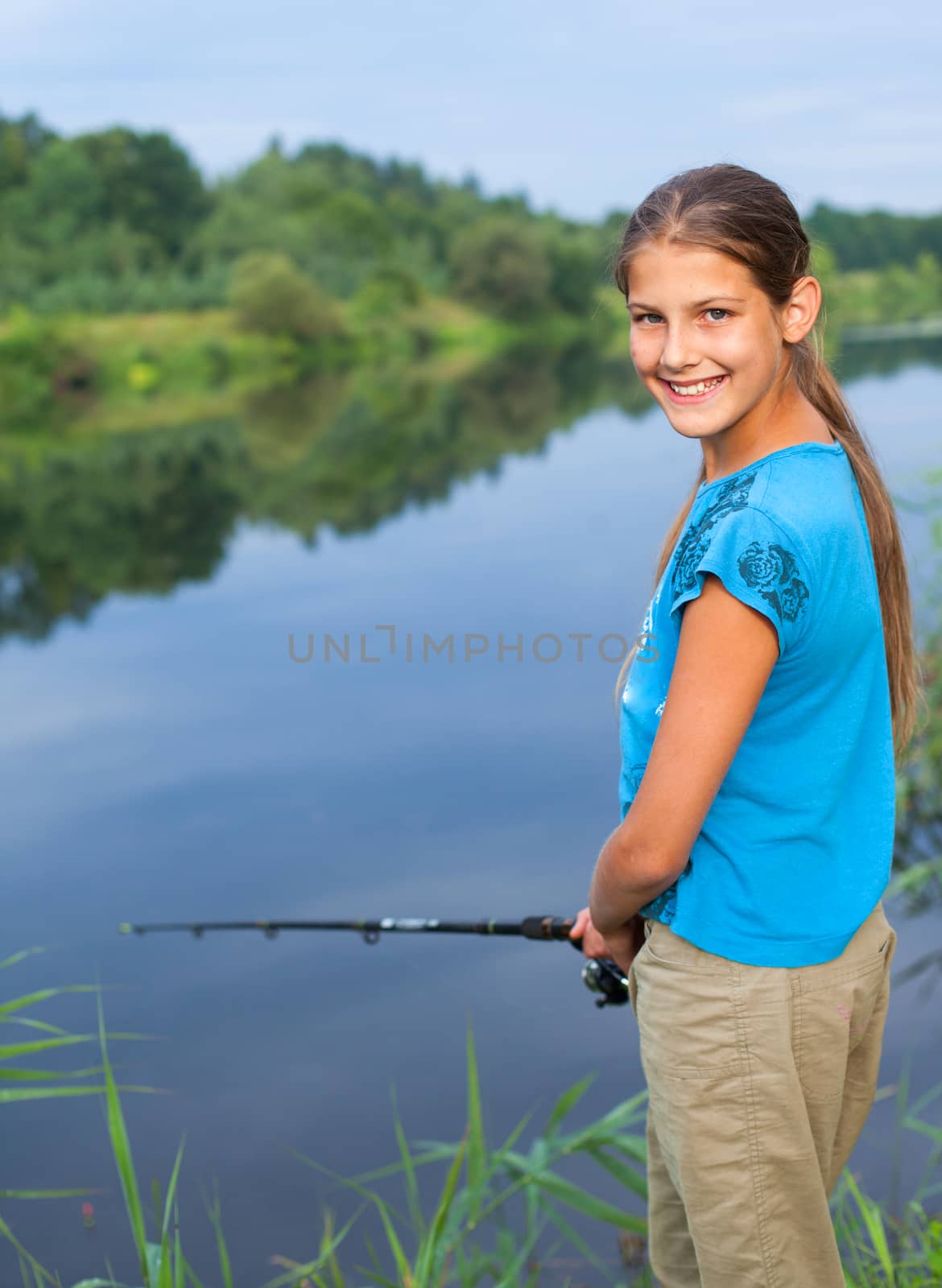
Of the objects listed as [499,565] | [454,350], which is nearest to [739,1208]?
[499,565]

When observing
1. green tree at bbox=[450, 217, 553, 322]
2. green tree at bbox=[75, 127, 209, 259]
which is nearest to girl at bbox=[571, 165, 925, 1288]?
green tree at bbox=[75, 127, 209, 259]

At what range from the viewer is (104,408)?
26828mm

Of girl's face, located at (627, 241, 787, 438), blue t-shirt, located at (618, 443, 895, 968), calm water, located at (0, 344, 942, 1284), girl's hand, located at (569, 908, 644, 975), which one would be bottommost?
calm water, located at (0, 344, 942, 1284)

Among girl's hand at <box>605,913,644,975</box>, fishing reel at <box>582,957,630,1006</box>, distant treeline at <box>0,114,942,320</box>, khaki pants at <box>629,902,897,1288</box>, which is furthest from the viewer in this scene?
distant treeline at <box>0,114,942,320</box>

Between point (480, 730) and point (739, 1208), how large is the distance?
5722 millimetres

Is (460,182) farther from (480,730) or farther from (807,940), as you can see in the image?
(807,940)

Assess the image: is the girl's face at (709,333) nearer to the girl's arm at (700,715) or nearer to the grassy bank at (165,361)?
the girl's arm at (700,715)

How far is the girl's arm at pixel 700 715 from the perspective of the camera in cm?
117

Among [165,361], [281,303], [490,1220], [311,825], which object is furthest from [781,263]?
[281,303]

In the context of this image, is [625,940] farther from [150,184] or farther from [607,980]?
[150,184]

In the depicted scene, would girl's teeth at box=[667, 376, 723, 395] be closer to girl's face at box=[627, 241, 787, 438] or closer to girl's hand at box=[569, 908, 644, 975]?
girl's face at box=[627, 241, 787, 438]

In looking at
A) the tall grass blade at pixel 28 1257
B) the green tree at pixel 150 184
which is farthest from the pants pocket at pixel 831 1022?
the green tree at pixel 150 184

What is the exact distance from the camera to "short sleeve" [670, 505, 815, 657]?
1.15 metres

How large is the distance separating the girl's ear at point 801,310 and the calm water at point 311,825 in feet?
1.00
